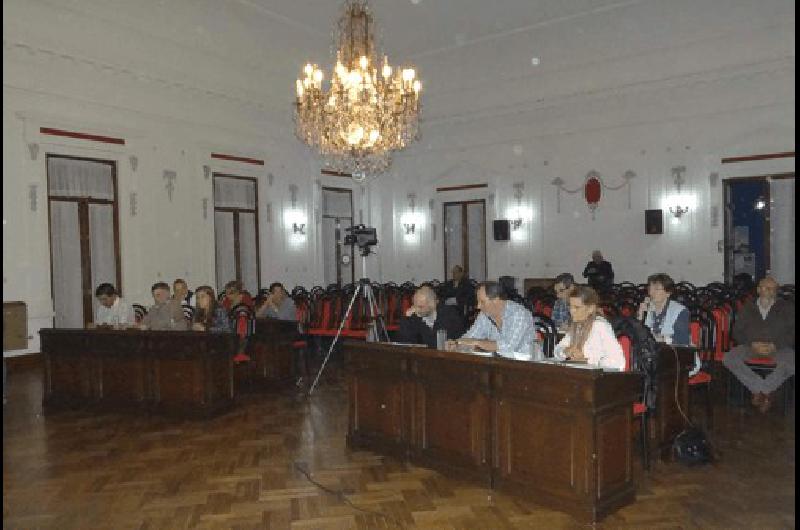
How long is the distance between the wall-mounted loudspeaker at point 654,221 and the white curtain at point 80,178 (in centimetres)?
975

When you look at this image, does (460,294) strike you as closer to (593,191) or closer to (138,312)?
(593,191)

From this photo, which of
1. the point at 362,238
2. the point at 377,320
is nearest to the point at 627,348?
the point at 377,320

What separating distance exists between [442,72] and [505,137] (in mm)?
2145

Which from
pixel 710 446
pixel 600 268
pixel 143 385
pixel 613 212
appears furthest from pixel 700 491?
pixel 613 212

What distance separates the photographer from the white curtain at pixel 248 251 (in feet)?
44.2

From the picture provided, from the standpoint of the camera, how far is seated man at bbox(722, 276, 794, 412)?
6.26 metres

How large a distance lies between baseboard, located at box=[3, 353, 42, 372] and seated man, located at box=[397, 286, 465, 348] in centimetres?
678

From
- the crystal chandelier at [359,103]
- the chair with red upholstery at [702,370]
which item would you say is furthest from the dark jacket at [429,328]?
the crystal chandelier at [359,103]

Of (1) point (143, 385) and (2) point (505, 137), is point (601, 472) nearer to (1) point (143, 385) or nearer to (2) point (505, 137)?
(1) point (143, 385)

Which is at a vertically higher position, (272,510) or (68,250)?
(68,250)

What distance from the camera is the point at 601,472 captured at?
3.90m

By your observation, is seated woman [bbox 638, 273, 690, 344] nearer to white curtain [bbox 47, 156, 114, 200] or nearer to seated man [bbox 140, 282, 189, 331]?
seated man [bbox 140, 282, 189, 331]

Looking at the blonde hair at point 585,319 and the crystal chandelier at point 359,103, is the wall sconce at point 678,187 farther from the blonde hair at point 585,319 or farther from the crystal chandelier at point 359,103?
the blonde hair at point 585,319

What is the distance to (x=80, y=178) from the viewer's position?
35.2 feet
